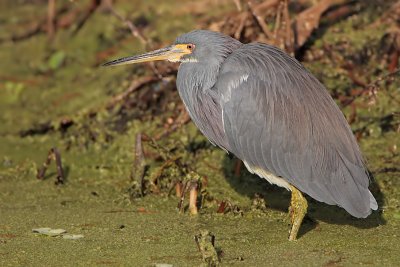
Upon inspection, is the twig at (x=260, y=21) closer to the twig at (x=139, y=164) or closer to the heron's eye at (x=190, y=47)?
the heron's eye at (x=190, y=47)

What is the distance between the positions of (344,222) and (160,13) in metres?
4.35

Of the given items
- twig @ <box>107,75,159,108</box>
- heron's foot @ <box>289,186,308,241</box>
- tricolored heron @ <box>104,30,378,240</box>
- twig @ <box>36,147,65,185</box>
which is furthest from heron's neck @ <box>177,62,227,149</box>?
twig @ <box>107,75,159,108</box>


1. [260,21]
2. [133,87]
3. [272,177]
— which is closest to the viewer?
[272,177]

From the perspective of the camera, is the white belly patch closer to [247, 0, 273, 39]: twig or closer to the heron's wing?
the heron's wing

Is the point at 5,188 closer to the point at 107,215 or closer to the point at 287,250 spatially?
the point at 107,215

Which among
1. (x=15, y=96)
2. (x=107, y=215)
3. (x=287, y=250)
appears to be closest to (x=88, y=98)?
(x=15, y=96)

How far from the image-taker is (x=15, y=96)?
830cm

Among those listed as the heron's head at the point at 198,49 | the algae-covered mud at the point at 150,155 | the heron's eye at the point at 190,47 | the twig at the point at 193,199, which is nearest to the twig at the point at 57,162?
the algae-covered mud at the point at 150,155

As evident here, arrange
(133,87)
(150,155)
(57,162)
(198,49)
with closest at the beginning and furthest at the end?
(198,49) < (57,162) < (150,155) < (133,87)

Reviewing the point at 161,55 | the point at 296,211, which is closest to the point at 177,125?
the point at 161,55

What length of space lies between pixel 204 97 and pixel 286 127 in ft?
1.79

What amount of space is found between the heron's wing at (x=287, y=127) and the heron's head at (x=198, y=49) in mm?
232

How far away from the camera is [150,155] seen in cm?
639

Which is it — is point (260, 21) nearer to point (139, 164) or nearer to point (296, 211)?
point (139, 164)
